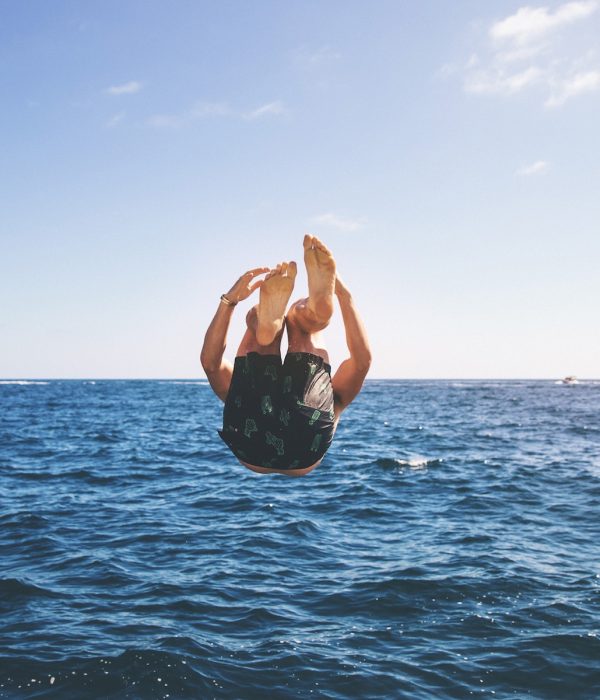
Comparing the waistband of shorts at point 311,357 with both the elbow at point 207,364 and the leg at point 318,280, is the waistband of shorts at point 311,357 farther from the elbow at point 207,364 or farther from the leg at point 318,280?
the elbow at point 207,364

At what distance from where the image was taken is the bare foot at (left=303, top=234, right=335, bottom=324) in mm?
4008

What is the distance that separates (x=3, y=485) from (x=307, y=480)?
10057 mm

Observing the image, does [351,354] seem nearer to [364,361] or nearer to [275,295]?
[364,361]

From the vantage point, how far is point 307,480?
21.4m

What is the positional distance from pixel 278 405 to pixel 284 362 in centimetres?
31

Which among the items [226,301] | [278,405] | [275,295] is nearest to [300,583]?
[278,405]

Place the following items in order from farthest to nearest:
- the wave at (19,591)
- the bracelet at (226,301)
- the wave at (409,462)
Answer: the wave at (409,462)
the wave at (19,591)
the bracelet at (226,301)

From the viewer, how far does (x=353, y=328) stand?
14.5ft

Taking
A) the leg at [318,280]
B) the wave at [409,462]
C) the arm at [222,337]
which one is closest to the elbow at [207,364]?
the arm at [222,337]

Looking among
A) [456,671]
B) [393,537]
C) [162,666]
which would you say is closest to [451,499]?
[393,537]

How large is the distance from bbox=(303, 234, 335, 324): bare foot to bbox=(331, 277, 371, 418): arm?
38 cm

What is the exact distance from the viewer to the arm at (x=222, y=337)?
14.0 ft

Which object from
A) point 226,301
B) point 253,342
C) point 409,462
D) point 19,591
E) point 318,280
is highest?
point 318,280

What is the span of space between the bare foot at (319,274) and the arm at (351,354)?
1.23ft
